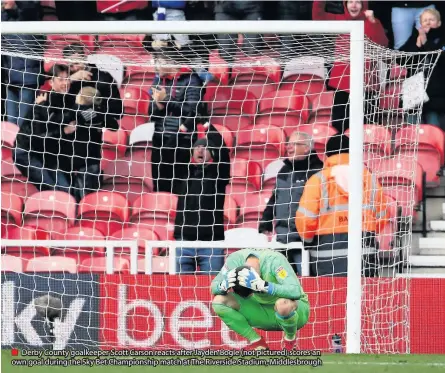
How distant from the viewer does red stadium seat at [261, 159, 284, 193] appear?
8555mm

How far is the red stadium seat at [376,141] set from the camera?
313 inches

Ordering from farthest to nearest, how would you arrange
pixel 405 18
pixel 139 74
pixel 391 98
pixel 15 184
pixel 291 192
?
pixel 139 74 → pixel 405 18 → pixel 15 184 → pixel 391 98 → pixel 291 192

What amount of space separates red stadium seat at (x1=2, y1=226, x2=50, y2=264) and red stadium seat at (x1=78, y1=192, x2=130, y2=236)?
309 mm

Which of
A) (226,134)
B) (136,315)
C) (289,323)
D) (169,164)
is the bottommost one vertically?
(136,315)

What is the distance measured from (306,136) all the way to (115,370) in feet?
8.90

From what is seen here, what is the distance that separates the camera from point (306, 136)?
308 inches

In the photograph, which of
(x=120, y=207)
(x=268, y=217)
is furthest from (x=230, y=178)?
(x=120, y=207)

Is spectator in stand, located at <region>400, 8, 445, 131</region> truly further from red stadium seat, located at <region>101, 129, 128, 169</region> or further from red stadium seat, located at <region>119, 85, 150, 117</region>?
red stadium seat, located at <region>101, 129, 128, 169</region>

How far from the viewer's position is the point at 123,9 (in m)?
9.28

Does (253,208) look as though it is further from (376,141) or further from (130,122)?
(130,122)

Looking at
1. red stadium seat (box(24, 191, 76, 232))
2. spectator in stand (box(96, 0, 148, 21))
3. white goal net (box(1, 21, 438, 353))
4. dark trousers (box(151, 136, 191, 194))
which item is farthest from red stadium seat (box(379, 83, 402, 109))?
red stadium seat (box(24, 191, 76, 232))

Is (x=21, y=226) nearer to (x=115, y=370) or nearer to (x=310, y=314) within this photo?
(x=310, y=314)

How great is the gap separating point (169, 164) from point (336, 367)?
9.87 ft

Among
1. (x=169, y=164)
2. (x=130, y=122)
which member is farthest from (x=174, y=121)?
(x=130, y=122)
